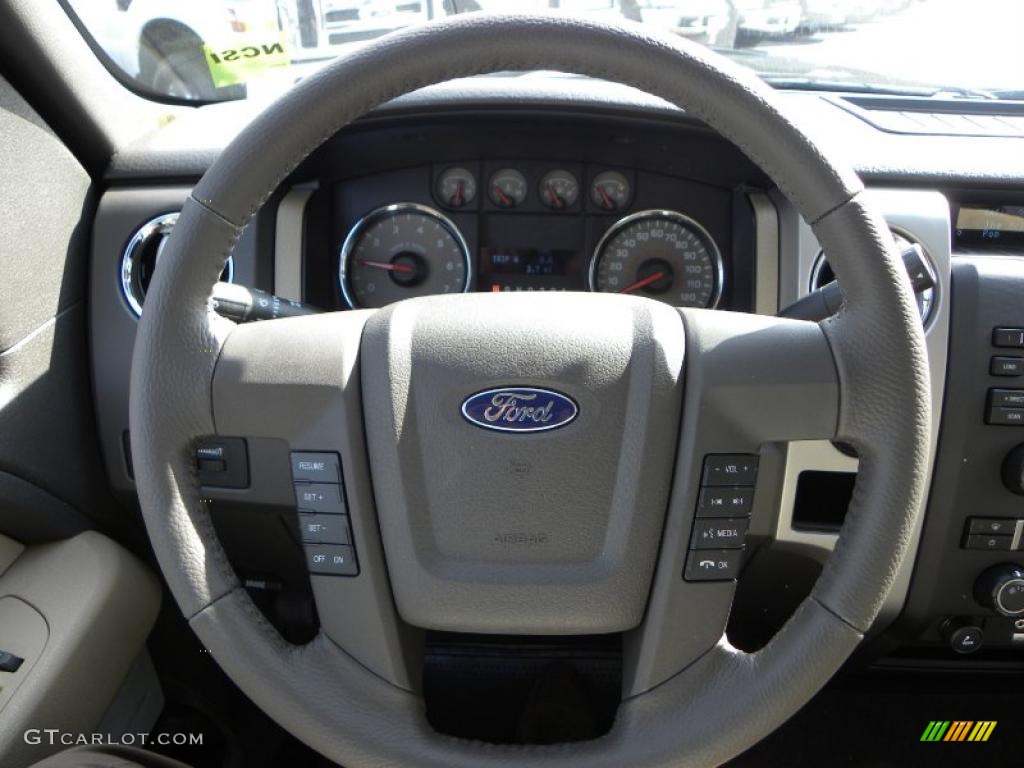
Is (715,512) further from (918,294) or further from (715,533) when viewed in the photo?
(918,294)

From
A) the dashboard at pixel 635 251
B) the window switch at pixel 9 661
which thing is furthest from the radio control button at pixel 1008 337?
the window switch at pixel 9 661

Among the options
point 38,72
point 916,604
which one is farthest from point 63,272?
point 916,604

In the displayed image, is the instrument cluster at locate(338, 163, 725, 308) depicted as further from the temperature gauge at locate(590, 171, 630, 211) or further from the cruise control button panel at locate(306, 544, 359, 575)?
the cruise control button panel at locate(306, 544, 359, 575)

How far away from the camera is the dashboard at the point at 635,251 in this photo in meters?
1.41

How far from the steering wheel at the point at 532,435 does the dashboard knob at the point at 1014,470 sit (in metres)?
0.56

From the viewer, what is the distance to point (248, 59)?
63.8 inches

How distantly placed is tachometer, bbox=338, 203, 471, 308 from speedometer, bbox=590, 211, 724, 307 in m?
0.25

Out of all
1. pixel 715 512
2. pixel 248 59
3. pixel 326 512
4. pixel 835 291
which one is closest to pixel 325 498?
pixel 326 512

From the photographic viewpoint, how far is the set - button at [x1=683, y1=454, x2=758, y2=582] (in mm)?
986

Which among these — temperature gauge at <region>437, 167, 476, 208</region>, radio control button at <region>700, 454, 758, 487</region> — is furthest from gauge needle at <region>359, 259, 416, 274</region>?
radio control button at <region>700, 454, 758, 487</region>

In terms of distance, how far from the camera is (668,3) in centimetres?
177

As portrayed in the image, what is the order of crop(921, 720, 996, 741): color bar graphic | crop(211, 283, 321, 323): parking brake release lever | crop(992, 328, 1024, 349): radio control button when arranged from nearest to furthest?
crop(211, 283, 321, 323): parking brake release lever
crop(992, 328, 1024, 349): radio control button
crop(921, 720, 996, 741): color bar graphic

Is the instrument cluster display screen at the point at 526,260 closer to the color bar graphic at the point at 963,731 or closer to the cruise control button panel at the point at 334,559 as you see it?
the cruise control button panel at the point at 334,559

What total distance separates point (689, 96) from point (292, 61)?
96cm
